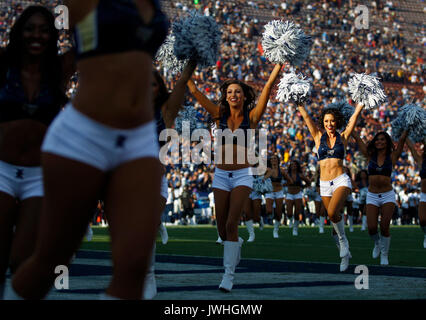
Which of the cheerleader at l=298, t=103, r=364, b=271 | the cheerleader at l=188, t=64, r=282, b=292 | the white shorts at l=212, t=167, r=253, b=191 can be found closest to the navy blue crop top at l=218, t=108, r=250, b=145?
the cheerleader at l=188, t=64, r=282, b=292

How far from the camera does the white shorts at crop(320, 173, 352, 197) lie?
34.6ft

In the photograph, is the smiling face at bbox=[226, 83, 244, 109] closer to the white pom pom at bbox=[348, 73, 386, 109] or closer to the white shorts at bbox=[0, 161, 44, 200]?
the white pom pom at bbox=[348, 73, 386, 109]

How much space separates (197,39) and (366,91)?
577 centimetres

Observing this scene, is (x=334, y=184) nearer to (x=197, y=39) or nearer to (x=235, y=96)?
(x=235, y=96)

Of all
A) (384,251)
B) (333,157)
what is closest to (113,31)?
(333,157)

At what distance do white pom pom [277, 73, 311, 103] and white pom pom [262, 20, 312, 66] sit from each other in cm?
197

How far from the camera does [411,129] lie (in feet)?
37.6

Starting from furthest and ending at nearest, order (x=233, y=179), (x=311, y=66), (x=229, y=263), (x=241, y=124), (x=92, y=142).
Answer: (x=311, y=66) < (x=241, y=124) < (x=233, y=179) < (x=229, y=263) < (x=92, y=142)

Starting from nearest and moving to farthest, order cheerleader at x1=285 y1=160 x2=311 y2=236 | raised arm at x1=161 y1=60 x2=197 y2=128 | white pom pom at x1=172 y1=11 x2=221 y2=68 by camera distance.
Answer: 1. raised arm at x1=161 y1=60 x2=197 y2=128
2. white pom pom at x1=172 y1=11 x2=221 y2=68
3. cheerleader at x1=285 y1=160 x2=311 y2=236

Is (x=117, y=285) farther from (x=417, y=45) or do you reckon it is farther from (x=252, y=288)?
(x=417, y=45)

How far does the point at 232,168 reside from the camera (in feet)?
24.3

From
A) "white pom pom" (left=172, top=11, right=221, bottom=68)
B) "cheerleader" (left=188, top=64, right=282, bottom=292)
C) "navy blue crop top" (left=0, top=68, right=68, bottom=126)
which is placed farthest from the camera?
"cheerleader" (left=188, top=64, right=282, bottom=292)
